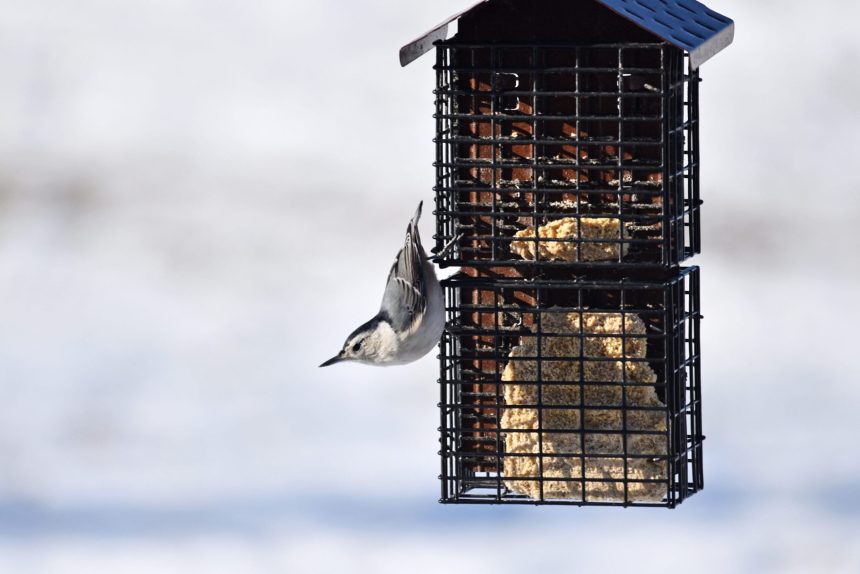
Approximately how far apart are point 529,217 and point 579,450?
63cm

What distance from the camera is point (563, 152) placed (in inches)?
186

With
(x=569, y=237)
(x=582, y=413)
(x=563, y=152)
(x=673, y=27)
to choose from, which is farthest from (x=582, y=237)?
(x=673, y=27)

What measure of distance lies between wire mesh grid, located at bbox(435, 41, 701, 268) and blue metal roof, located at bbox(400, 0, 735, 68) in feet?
0.22

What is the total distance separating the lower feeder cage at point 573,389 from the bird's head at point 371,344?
0.17 m

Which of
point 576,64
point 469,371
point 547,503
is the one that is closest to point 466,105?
point 576,64

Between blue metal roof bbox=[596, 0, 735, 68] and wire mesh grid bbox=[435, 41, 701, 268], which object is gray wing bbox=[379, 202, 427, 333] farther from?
blue metal roof bbox=[596, 0, 735, 68]

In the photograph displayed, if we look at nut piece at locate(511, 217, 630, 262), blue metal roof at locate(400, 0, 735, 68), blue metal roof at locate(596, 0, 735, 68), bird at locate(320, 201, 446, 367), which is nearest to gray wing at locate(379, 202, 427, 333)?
bird at locate(320, 201, 446, 367)

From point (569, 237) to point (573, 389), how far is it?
425 millimetres

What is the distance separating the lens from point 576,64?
15.2 feet

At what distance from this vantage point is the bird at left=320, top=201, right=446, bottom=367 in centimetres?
471

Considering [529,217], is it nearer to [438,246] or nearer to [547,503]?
[438,246]

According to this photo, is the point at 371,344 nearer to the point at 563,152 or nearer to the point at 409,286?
the point at 409,286

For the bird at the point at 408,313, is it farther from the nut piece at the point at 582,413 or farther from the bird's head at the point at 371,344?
the nut piece at the point at 582,413

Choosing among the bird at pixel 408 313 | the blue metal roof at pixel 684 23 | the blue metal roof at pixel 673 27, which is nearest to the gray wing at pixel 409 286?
the bird at pixel 408 313
